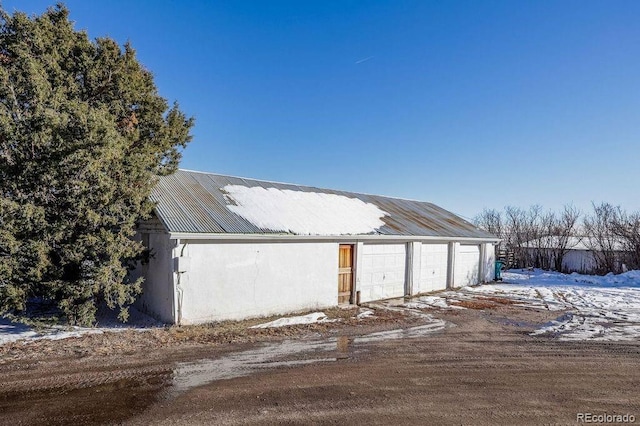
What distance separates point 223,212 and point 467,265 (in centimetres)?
1294

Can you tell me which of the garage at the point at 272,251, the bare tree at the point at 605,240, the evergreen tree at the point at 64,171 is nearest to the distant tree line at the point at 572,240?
the bare tree at the point at 605,240

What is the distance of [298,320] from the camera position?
10.2 m

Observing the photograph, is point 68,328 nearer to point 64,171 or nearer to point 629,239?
point 64,171

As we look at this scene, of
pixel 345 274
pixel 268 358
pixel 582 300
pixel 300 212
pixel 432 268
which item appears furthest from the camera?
pixel 432 268

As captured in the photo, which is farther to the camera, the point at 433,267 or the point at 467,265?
the point at 467,265

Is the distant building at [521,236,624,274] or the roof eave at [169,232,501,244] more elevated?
the roof eave at [169,232,501,244]

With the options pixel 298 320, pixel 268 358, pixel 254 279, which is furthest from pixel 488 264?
pixel 268 358

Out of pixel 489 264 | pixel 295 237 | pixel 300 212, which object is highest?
pixel 300 212

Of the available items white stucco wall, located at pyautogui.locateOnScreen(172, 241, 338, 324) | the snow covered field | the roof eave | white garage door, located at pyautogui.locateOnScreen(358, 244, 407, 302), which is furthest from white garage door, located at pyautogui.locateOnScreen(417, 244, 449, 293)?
white stucco wall, located at pyautogui.locateOnScreen(172, 241, 338, 324)

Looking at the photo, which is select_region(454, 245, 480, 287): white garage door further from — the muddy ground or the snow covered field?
the muddy ground

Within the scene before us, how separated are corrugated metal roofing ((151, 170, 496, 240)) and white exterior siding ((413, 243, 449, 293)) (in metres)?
0.70

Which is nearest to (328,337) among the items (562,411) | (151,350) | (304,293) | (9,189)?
(304,293)

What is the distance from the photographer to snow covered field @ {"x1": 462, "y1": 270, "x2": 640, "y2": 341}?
9.61 meters

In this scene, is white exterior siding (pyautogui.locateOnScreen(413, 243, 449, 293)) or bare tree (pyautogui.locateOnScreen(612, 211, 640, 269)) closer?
white exterior siding (pyautogui.locateOnScreen(413, 243, 449, 293))
